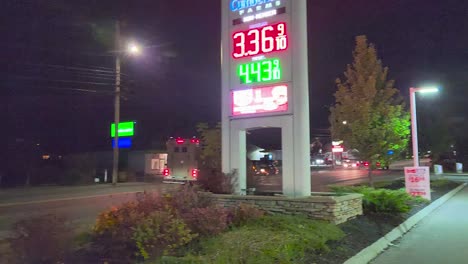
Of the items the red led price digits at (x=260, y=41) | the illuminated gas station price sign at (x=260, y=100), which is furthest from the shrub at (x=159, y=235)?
the red led price digits at (x=260, y=41)

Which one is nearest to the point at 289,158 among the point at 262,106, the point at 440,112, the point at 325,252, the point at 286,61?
the point at 262,106

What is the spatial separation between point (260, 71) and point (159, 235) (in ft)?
21.6

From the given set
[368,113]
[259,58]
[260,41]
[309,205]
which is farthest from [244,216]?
[368,113]

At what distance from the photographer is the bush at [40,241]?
6477 millimetres

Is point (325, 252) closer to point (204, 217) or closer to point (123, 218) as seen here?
point (204, 217)

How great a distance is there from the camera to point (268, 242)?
7281 mm

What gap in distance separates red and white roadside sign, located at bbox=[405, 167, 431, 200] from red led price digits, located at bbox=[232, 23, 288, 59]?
32.4 ft

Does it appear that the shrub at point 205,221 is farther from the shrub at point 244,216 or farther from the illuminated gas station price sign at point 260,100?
the illuminated gas station price sign at point 260,100

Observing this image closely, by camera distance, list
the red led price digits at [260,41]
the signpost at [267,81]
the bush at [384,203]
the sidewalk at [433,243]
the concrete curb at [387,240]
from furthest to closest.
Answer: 1. the bush at [384,203]
2. the red led price digits at [260,41]
3. the signpost at [267,81]
4. the sidewalk at [433,243]
5. the concrete curb at [387,240]

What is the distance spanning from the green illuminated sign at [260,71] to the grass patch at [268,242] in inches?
161

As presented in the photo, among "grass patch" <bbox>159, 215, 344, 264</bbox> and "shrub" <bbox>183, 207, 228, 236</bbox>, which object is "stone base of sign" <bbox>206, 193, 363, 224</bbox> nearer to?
"grass patch" <bbox>159, 215, 344, 264</bbox>

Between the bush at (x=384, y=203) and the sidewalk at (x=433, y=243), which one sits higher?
the bush at (x=384, y=203)

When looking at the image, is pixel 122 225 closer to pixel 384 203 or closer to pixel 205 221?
pixel 205 221

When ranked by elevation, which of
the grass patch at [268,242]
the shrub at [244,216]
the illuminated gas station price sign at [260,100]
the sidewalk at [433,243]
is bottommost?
the sidewalk at [433,243]
